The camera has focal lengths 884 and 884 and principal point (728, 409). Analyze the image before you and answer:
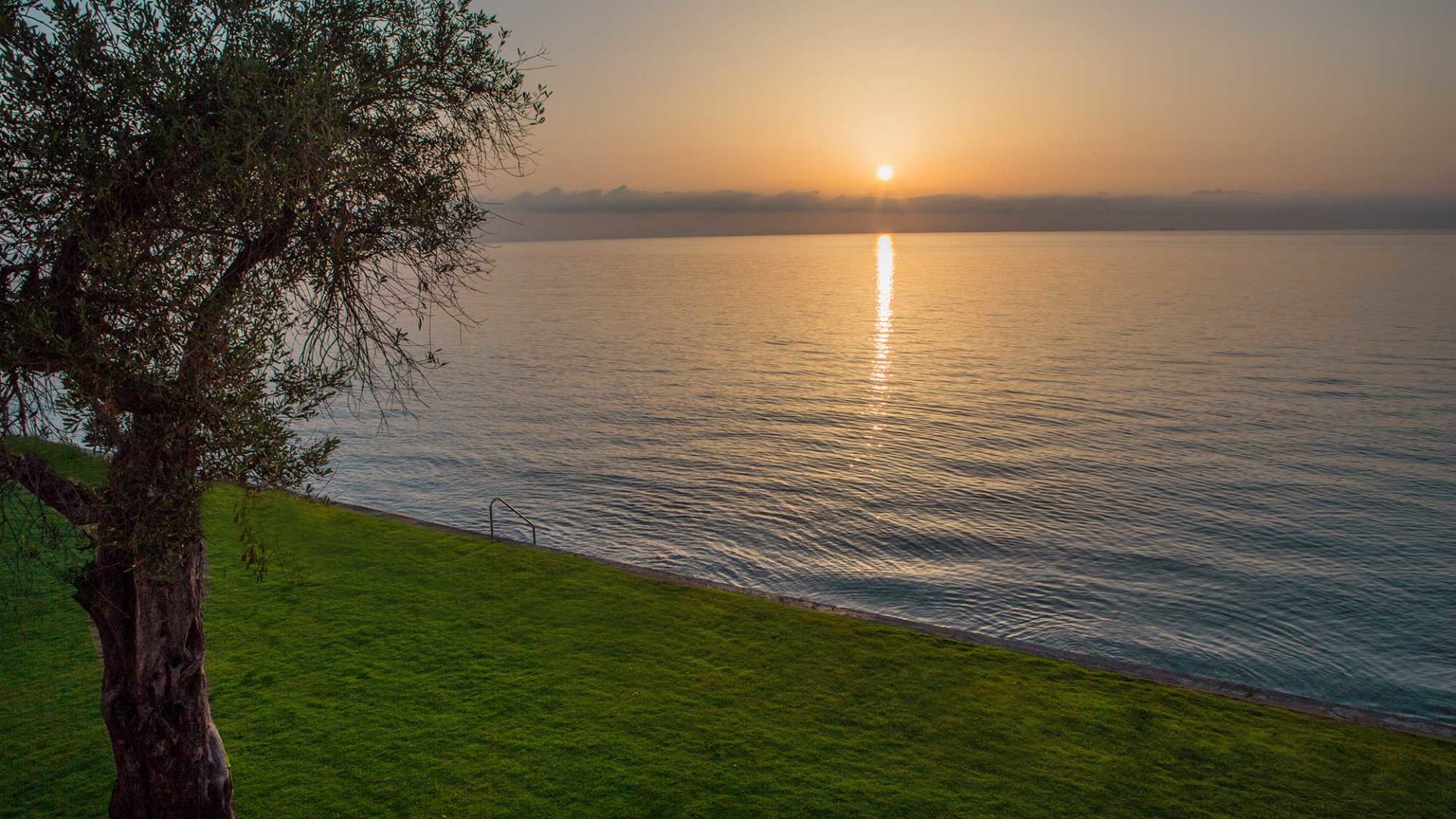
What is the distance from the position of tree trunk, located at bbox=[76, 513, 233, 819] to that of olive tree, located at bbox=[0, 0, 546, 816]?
22mm

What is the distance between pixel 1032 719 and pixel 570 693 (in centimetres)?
736

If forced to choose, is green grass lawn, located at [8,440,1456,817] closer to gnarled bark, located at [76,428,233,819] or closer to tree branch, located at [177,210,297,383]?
gnarled bark, located at [76,428,233,819]

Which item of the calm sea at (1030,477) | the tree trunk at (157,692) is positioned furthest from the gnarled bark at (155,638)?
the calm sea at (1030,477)

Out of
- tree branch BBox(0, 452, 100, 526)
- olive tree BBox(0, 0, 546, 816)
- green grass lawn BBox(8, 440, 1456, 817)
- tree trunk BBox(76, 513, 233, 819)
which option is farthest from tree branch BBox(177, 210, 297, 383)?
green grass lawn BBox(8, 440, 1456, 817)

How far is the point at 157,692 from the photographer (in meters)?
9.39

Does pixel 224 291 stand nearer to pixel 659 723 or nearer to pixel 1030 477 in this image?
pixel 659 723

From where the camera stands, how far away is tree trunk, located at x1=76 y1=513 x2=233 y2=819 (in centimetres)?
910

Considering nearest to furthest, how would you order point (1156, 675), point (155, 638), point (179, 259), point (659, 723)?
point (179, 259), point (155, 638), point (659, 723), point (1156, 675)

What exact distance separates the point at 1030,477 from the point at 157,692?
31256 mm

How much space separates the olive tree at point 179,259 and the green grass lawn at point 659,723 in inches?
133

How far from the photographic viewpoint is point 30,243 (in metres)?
7.25

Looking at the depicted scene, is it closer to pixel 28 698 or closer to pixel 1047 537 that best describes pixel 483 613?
pixel 28 698

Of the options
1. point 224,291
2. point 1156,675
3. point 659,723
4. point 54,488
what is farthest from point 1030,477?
point 54,488

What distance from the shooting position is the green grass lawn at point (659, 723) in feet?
38.5
